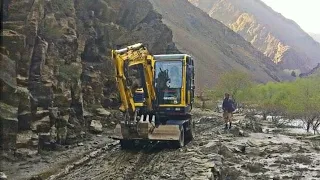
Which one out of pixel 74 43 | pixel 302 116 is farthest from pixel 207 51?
pixel 74 43

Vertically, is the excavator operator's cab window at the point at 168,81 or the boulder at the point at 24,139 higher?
the excavator operator's cab window at the point at 168,81

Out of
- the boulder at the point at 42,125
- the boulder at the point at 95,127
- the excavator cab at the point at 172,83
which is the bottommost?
the boulder at the point at 95,127

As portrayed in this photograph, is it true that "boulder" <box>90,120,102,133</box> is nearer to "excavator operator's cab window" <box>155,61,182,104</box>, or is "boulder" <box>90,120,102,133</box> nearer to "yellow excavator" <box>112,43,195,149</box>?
"yellow excavator" <box>112,43,195,149</box>

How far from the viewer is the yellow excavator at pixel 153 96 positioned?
50.5ft

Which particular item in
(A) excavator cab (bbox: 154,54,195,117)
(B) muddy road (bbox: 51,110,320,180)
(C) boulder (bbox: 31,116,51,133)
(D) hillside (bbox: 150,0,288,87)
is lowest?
(B) muddy road (bbox: 51,110,320,180)

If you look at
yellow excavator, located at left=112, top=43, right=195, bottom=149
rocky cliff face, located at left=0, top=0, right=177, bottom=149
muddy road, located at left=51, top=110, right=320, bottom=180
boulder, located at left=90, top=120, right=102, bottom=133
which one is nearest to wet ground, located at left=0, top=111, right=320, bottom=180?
muddy road, located at left=51, top=110, right=320, bottom=180

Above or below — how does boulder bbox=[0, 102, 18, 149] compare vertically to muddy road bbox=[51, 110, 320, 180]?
above

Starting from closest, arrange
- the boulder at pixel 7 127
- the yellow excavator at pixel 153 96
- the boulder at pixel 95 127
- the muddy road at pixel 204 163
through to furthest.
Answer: the muddy road at pixel 204 163 → the boulder at pixel 7 127 → the yellow excavator at pixel 153 96 → the boulder at pixel 95 127

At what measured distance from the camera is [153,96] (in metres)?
16.6

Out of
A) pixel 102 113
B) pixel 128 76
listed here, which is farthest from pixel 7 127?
pixel 102 113

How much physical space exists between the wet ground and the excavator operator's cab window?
70.2 inches

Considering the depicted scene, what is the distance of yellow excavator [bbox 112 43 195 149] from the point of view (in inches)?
606

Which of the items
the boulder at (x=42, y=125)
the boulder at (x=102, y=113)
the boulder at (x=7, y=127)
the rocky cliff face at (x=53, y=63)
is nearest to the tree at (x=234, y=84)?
the rocky cliff face at (x=53, y=63)

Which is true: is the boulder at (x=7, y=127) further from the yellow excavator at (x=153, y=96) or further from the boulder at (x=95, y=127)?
the boulder at (x=95, y=127)
